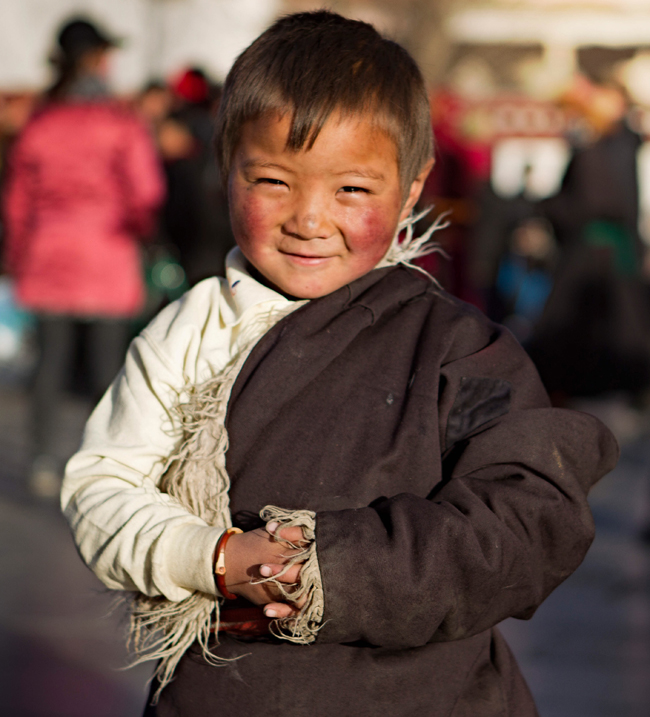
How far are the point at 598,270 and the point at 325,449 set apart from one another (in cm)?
379

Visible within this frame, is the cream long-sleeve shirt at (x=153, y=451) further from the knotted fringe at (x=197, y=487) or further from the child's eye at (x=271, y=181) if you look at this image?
the child's eye at (x=271, y=181)

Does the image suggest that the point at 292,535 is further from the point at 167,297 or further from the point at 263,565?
the point at 167,297

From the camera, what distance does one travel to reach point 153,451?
3.85ft

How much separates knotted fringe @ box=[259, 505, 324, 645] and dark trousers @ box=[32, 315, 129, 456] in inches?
120

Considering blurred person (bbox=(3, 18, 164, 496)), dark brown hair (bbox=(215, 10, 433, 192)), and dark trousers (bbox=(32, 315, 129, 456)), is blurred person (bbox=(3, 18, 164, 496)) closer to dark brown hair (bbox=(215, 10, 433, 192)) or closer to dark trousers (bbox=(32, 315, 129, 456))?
dark trousers (bbox=(32, 315, 129, 456))

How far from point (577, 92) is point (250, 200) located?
13.5ft

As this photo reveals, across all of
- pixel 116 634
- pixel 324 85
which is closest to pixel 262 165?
pixel 324 85

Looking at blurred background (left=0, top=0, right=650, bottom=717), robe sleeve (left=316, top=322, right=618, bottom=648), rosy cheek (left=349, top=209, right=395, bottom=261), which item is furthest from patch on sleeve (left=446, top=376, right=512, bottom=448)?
blurred background (left=0, top=0, right=650, bottom=717)

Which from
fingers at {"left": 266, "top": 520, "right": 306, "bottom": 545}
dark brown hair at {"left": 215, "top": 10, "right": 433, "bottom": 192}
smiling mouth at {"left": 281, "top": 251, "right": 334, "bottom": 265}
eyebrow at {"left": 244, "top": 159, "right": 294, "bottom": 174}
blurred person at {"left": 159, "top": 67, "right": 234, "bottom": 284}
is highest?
dark brown hair at {"left": 215, "top": 10, "right": 433, "bottom": 192}

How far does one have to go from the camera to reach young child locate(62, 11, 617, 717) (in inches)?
41.3

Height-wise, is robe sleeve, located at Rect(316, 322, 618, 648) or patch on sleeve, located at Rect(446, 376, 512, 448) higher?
patch on sleeve, located at Rect(446, 376, 512, 448)

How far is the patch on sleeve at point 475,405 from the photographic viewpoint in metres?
1.13

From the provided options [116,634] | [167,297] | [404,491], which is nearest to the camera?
[404,491]

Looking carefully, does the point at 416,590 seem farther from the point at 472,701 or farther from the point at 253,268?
the point at 253,268
